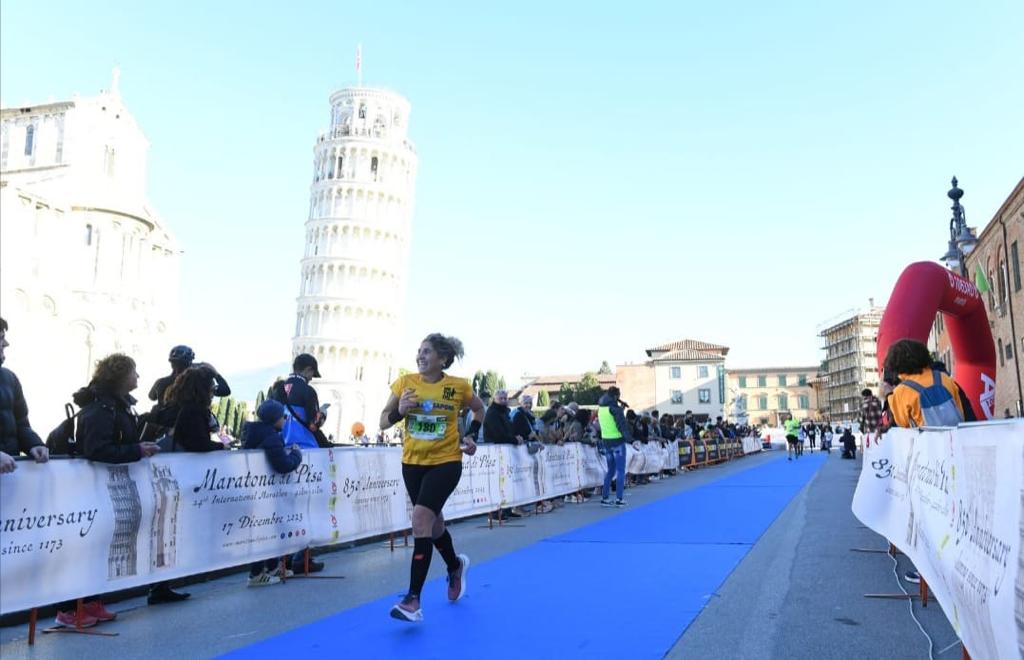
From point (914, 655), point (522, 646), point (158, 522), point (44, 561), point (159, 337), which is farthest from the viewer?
point (159, 337)

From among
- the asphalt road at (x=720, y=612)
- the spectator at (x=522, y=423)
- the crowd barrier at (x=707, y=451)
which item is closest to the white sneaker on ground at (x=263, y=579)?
the asphalt road at (x=720, y=612)

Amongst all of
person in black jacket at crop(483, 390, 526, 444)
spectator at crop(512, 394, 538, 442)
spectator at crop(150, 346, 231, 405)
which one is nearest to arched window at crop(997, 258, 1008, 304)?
spectator at crop(512, 394, 538, 442)

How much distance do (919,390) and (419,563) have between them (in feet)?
13.6

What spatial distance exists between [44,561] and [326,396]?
88589 millimetres

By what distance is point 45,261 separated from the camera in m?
62.5

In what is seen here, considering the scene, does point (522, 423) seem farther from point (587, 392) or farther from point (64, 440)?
point (587, 392)

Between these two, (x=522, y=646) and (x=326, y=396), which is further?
(x=326, y=396)

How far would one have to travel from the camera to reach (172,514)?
20.6 feet

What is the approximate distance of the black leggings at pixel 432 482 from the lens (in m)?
5.74

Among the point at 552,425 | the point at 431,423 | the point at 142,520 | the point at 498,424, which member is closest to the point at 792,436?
the point at 552,425

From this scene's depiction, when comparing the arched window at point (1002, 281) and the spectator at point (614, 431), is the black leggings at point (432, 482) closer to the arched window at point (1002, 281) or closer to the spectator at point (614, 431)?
the spectator at point (614, 431)

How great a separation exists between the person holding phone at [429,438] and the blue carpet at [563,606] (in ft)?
1.42

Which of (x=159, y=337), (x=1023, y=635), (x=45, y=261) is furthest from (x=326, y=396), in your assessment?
(x=1023, y=635)

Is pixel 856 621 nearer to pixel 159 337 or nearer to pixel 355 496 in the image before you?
pixel 355 496
